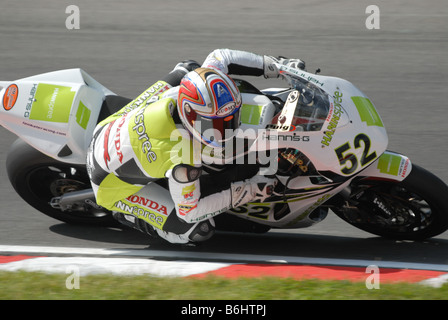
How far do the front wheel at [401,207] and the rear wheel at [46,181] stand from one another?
72.0 inches

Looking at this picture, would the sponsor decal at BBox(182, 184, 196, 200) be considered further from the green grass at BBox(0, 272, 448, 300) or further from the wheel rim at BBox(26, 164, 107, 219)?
the wheel rim at BBox(26, 164, 107, 219)

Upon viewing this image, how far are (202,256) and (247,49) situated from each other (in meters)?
4.48

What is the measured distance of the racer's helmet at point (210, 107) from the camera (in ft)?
14.9

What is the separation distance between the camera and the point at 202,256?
532cm

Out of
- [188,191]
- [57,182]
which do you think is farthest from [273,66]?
[57,182]

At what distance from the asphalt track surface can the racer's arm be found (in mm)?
624

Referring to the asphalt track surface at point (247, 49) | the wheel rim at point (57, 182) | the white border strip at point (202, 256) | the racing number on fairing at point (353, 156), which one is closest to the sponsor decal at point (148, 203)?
the white border strip at point (202, 256)

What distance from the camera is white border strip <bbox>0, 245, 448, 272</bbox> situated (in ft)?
16.5

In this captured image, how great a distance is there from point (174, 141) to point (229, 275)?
88 centimetres

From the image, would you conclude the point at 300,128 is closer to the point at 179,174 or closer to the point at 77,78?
the point at 179,174

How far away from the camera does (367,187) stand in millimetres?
5168

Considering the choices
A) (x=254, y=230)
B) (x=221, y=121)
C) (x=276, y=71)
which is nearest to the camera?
(x=221, y=121)
